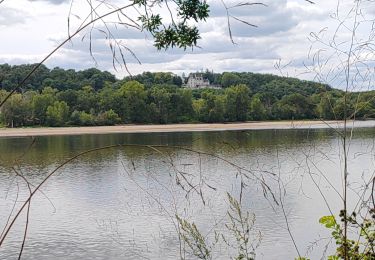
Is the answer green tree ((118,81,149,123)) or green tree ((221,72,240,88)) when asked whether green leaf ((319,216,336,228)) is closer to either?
green tree ((118,81,149,123))

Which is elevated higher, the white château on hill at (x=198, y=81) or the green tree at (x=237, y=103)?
the white château on hill at (x=198, y=81)

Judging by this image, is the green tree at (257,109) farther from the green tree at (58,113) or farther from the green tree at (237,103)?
the green tree at (58,113)

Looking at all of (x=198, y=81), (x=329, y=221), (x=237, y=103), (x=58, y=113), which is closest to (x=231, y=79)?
(x=237, y=103)

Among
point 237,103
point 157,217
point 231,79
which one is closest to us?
point 157,217

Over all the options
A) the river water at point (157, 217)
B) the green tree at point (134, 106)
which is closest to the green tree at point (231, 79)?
the green tree at point (134, 106)

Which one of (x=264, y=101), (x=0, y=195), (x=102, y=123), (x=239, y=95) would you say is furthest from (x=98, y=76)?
(x=0, y=195)

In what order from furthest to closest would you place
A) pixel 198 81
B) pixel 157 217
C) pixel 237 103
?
pixel 198 81, pixel 237 103, pixel 157 217

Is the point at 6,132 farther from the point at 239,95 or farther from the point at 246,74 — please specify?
the point at 246,74

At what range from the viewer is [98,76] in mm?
61688

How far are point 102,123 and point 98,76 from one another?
12540mm

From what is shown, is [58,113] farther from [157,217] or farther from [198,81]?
[198,81]

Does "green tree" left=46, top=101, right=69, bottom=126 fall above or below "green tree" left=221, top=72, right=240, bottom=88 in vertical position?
below

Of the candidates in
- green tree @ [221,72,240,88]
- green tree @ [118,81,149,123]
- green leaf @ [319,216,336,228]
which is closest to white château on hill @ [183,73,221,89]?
green tree @ [221,72,240,88]

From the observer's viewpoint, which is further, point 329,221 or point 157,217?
point 157,217
